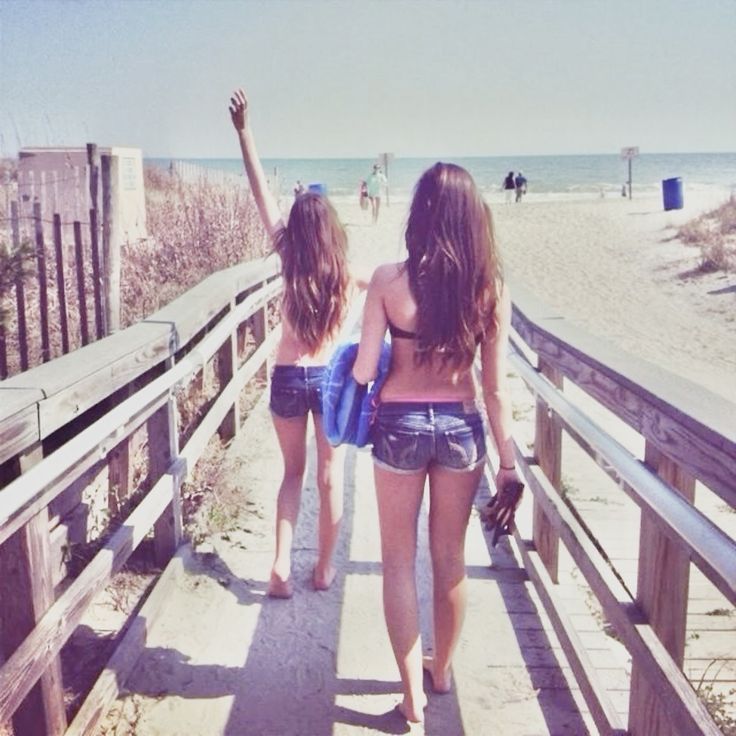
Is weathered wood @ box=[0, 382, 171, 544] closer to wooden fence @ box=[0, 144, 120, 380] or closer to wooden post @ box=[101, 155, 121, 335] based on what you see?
wooden fence @ box=[0, 144, 120, 380]

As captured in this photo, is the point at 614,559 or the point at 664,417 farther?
the point at 614,559

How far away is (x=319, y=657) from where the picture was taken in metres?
3.24

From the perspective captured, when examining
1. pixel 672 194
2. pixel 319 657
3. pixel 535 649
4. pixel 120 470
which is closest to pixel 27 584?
pixel 319 657

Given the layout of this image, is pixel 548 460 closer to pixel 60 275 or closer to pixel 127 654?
pixel 127 654

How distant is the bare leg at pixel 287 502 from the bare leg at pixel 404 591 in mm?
910

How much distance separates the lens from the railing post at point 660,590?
2125mm

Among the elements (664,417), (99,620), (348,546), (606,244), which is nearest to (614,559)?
(348,546)

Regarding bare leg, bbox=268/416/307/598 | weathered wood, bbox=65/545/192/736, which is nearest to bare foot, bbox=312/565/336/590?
bare leg, bbox=268/416/307/598

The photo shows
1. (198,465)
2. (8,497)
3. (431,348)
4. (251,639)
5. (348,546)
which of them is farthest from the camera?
(198,465)

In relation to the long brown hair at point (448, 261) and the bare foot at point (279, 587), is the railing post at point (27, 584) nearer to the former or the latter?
the long brown hair at point (448, 261)

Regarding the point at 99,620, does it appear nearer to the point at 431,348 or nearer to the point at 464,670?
the point at 464,670

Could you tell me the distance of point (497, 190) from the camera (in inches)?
2653

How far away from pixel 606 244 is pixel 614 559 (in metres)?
21.0

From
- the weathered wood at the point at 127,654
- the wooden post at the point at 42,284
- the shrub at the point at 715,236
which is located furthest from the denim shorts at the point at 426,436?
the shrub at the point at 715,236
